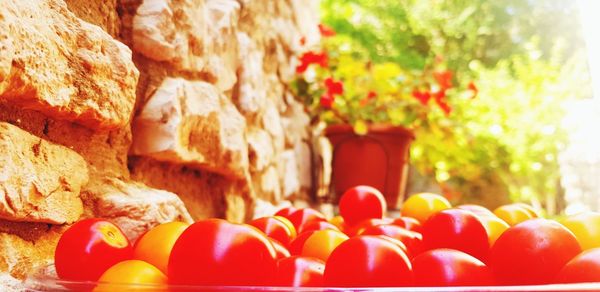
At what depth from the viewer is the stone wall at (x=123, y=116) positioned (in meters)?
0.61

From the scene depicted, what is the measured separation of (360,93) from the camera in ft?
8.30

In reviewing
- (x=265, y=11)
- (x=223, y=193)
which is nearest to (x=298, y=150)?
(x=265, y=11)

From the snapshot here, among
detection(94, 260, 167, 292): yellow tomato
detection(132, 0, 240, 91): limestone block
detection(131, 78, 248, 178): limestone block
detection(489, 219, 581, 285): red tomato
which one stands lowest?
detection(94, 260, 167, 292): yellow tomato

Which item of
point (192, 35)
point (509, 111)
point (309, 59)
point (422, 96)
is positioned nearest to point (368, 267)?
point (192, 35)

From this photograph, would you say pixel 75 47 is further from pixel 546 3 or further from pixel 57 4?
pixel 546 3

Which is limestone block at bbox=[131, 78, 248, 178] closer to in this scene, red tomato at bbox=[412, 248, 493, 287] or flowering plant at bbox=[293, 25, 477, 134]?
red tomato at bbox=[412, 248, 493, 287]

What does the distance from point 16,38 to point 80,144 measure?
Result: 0.23 m

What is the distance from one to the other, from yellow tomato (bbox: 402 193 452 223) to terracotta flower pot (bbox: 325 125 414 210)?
1.28 metres

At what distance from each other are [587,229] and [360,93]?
6.15ft

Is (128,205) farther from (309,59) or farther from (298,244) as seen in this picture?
(309,59)

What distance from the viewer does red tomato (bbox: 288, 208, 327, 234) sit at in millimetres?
1005

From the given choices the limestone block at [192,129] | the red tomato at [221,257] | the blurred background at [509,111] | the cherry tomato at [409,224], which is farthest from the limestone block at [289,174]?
the blurred background at [509,111]

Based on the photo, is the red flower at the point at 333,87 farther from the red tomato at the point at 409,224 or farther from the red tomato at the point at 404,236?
the red tomato at the point at 404,236

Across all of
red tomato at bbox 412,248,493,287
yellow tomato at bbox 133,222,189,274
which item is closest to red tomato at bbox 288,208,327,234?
yellow tomato at bbox 133,222,189,274
